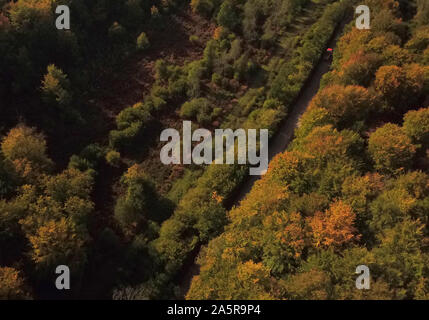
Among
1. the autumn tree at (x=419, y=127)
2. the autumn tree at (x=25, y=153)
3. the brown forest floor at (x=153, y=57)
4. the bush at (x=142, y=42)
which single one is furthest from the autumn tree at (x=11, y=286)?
the autumn tree at (x=419, y=127)

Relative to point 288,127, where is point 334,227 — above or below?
below

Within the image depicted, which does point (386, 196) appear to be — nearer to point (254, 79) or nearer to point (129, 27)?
point (254, 79)

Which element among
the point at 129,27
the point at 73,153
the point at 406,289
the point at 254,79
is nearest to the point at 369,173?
the point at 406,289

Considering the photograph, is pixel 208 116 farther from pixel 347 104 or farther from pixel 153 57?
pixel 347 104

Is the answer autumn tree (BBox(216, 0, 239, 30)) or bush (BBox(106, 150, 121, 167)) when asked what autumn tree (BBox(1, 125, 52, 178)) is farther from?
autumn tree (BBox(216, 0, 239, 30))

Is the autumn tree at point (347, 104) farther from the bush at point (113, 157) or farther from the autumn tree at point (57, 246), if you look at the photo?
the autumn tree at point (57, 246)


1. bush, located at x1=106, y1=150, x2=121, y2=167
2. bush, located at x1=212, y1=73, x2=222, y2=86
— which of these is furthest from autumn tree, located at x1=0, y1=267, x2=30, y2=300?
bush, located at x1=212, y1=73, x2=222, y2=86

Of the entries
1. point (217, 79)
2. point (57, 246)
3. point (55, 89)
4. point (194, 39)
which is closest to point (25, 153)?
point (55, 89)
